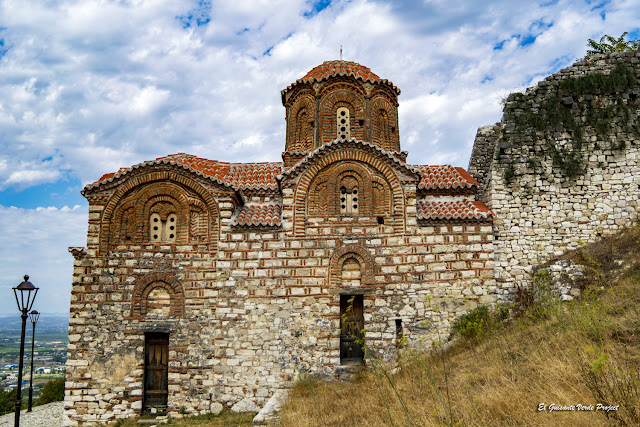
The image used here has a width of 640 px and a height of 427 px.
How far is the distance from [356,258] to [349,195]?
5.39ft

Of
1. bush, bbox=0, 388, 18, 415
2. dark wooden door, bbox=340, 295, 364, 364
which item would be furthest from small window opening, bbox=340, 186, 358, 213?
bush, bbox=0, 388, 18, 415

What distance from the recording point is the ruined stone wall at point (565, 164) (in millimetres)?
11766

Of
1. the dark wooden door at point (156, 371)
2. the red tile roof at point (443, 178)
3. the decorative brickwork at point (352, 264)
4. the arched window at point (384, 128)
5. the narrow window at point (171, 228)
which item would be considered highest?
the arched window at point (384, 128)

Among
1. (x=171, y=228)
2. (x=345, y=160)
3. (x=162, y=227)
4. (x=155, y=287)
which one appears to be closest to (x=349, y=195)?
(x=345, y=160)

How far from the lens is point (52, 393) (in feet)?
57.0

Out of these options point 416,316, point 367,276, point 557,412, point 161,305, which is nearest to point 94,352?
point 161,305

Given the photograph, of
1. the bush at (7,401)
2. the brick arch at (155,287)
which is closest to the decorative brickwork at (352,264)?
the brick arch at (155,287)

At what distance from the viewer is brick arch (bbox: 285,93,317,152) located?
13531mm

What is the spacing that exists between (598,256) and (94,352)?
1207cm

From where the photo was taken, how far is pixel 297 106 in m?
13.9

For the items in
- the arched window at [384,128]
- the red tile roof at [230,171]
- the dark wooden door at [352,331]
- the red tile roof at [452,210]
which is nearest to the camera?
the dark wooden door at [352,331]

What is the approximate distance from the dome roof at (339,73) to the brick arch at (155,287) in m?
6.83

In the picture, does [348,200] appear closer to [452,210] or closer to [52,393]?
[452,210]

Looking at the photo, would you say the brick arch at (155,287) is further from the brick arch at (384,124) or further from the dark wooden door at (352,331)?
the brick arch at (384,124)
